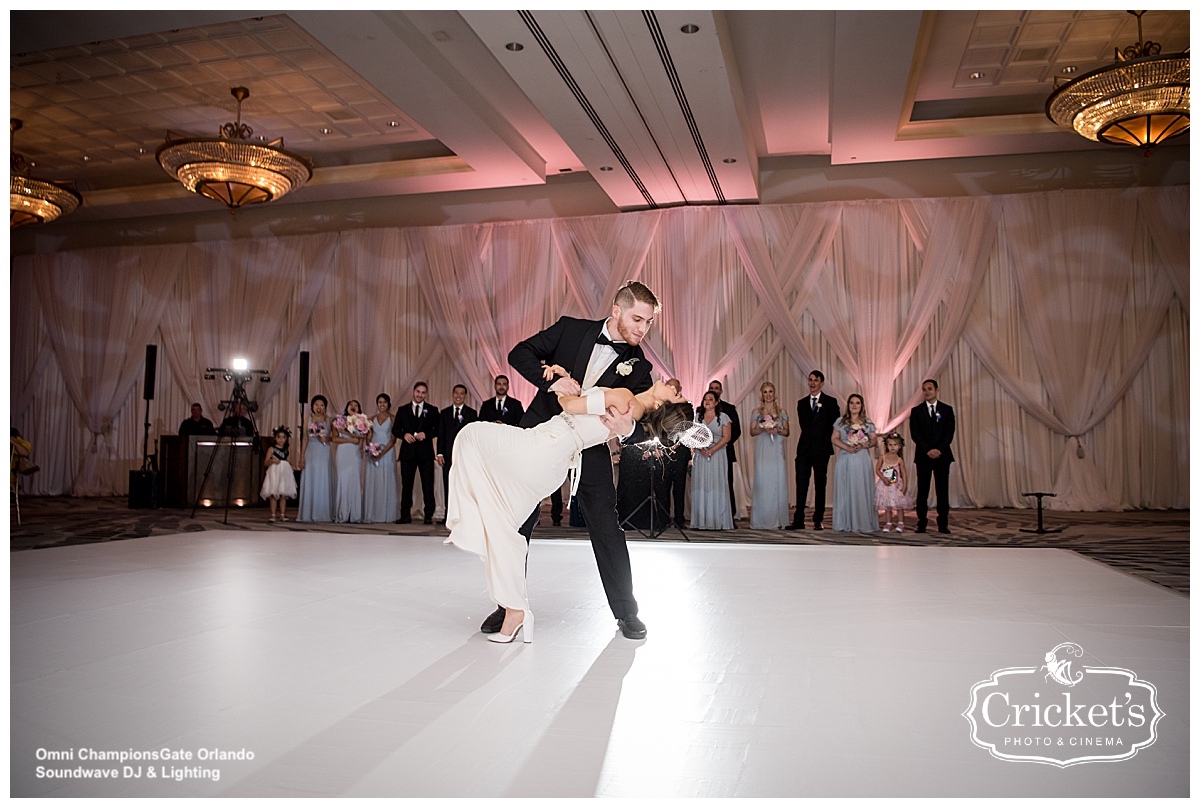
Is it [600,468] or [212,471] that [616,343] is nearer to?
[600,468]

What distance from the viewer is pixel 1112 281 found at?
1031 centimetres

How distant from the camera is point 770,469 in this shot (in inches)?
342

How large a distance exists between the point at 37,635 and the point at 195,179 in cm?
703

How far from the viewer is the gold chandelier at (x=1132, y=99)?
7.05m

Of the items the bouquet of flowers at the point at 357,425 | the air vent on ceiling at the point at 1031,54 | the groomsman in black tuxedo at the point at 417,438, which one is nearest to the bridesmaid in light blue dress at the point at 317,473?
the bouquet of flowers at the point at 357,425

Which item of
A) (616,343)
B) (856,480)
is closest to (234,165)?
(856,480)

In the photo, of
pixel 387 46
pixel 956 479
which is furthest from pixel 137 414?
pixel 956 479

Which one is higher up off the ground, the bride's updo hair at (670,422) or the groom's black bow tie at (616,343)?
the groom's black bow tie at (616,343)

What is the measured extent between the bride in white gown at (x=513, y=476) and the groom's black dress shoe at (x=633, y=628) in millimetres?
364

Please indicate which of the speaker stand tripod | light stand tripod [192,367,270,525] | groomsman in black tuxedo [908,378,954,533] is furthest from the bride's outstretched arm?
light stand tripod [192,367,270,525]

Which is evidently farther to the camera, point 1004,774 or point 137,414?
point 137,414

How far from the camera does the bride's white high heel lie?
3207mm

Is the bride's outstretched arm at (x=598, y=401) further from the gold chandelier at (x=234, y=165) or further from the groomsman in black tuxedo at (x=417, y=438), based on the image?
the gold chandelier at (x=234, y=165)

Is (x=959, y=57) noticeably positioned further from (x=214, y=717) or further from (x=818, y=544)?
(x=214, y=717)
